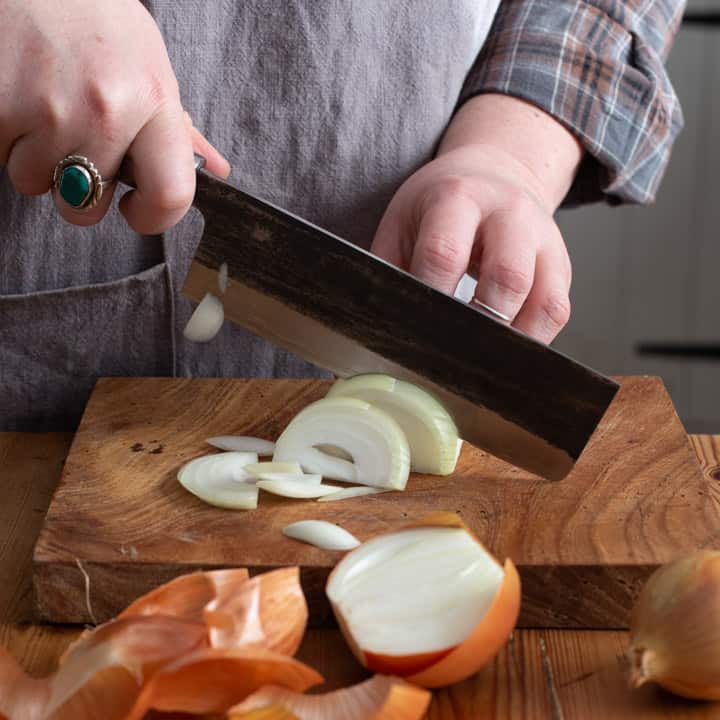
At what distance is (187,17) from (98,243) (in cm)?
28

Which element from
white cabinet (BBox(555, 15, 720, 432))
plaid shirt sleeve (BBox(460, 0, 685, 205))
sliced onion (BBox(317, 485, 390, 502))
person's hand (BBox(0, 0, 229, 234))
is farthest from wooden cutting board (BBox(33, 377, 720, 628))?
white cabinet (BBox(555, 15, 720, 432))

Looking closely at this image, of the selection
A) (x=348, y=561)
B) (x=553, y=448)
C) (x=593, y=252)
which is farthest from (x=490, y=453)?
(x=593, y=252)

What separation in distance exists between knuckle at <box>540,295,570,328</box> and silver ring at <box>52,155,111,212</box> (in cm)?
49

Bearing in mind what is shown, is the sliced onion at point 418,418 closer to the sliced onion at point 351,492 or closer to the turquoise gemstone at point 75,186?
the sliced onion at point 351,492

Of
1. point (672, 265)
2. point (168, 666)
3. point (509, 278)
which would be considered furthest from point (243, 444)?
point (672, 265)

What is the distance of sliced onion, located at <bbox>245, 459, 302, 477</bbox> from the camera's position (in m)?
1.15

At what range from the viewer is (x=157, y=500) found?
1123 millimetres

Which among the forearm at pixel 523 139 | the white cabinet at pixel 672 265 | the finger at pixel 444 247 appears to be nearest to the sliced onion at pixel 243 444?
the finger at pixel 444 247

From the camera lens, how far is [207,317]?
1273 mm

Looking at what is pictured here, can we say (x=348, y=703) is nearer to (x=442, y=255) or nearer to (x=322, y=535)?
(x=322, y=535)

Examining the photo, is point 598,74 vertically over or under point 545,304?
over

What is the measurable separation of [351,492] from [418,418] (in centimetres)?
10

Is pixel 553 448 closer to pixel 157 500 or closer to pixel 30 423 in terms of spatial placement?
pixel 157 500

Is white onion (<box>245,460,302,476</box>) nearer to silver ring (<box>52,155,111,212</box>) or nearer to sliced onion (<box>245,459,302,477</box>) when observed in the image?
sliced onion (<box>245,459,302,477</box>)
